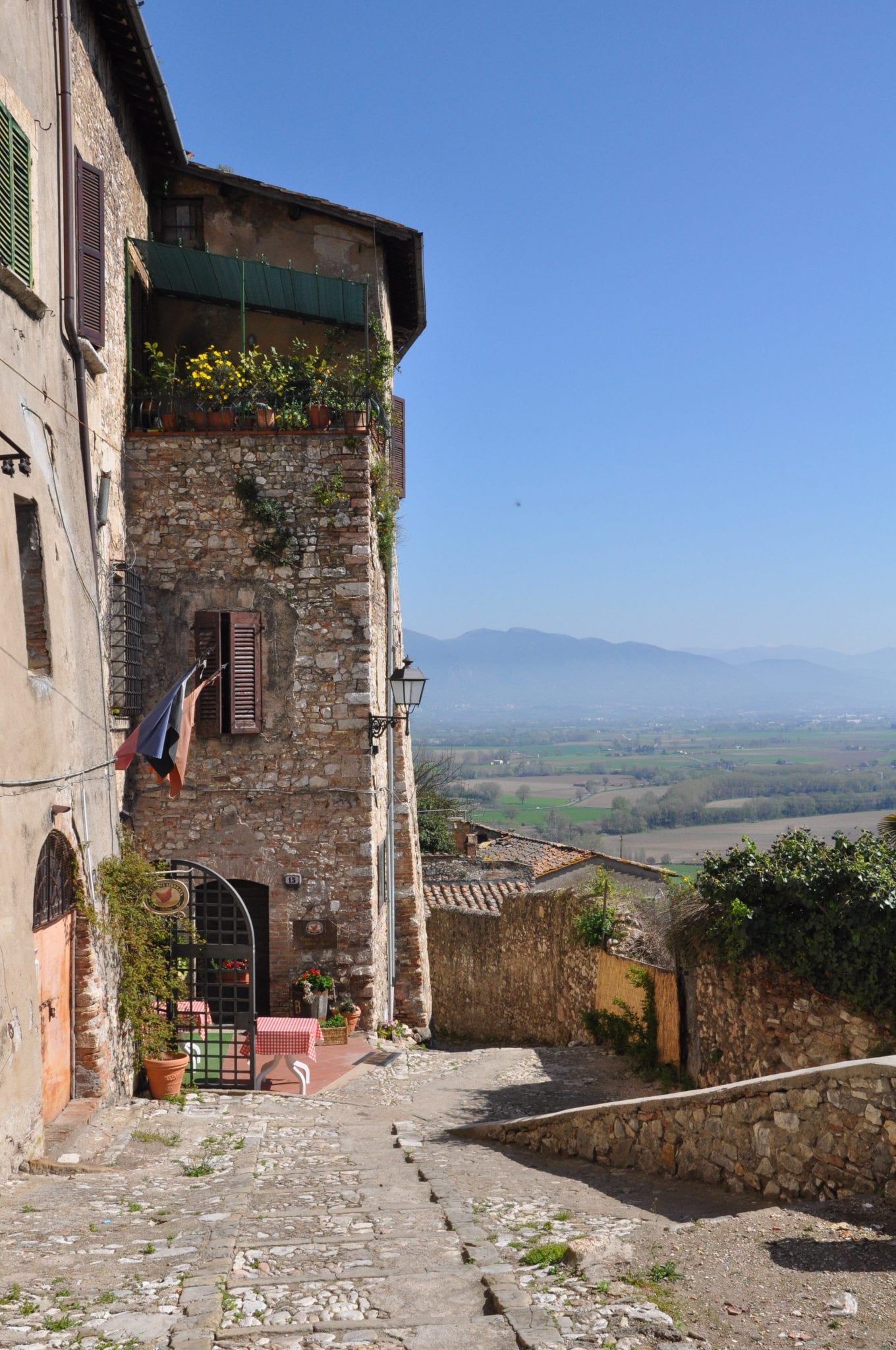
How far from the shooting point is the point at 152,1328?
5.08 m

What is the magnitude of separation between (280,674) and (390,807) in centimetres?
336

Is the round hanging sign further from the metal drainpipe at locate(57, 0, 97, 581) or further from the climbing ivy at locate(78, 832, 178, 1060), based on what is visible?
the metal drainpipe at locate(57, 0, 97, 581)

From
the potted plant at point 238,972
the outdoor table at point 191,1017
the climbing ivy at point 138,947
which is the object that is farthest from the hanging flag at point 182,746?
the potted plant at point 238,972

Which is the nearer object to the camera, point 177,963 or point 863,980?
point 863,980

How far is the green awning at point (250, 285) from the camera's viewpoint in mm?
15141

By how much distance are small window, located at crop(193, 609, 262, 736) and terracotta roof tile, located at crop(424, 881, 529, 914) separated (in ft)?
31.0

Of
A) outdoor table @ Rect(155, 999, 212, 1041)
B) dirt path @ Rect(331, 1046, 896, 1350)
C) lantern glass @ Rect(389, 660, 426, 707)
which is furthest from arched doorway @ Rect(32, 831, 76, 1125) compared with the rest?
lantern glass @ Rect(389, 660, 426, 707)

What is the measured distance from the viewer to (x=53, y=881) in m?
9.91

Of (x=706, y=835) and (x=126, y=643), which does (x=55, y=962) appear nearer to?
(x=126, y=643)

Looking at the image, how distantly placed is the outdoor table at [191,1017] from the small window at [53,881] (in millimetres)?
2388

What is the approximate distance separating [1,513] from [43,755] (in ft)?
6.80

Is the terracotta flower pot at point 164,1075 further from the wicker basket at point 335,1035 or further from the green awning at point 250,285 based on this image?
the green awning at point 250,285

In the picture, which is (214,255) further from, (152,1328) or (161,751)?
(152,1328)

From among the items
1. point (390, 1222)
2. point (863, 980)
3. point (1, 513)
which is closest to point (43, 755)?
point (1, 513)
